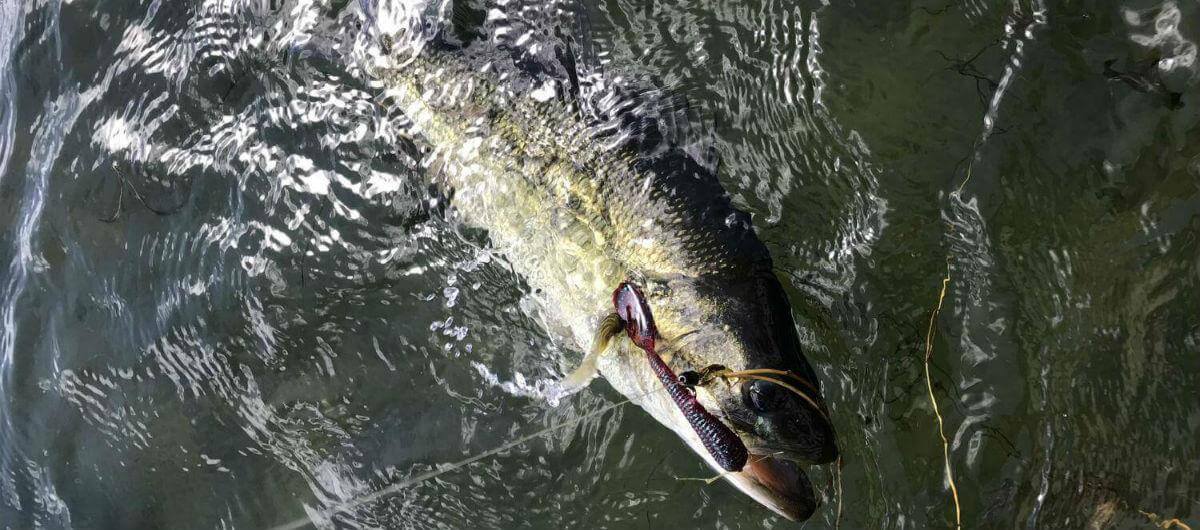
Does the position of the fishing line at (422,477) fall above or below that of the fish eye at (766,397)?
below

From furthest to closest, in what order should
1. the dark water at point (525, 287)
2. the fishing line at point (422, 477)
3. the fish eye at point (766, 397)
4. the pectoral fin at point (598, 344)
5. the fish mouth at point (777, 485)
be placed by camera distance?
1. the fishing line at point (422, 477)
2. the dark water at point (525, 287)
3. the pectoral fin at point (598, 344)
4. the fish mouth at point (777, 485)
5. the fish eye at point (766, 397)

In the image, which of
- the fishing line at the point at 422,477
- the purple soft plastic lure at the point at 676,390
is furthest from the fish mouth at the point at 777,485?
the fishing line at the point at 422,477

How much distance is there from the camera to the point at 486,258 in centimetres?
354

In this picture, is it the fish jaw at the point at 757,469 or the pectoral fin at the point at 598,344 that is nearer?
the fish jaw at the point at 757,469

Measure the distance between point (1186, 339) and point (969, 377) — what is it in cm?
77

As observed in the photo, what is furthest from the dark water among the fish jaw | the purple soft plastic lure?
the purple soft plastic lure

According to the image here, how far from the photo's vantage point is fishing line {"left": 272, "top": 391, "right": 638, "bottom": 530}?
354 cm

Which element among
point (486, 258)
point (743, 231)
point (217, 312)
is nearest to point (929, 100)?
point (743, 231)

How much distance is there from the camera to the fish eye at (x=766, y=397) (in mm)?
2609

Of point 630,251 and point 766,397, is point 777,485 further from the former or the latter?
point 630,251

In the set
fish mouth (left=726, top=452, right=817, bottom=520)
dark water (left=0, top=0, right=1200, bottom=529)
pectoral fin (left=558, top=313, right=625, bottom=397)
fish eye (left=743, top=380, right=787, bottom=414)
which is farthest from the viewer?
dark water (left=0, top=0, right=1200, bottom=529)

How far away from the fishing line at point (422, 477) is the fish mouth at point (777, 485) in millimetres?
A: 759

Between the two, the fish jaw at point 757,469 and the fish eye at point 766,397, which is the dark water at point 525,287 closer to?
the fish jaw at point 757,469

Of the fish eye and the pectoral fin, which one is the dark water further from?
the fish eye
